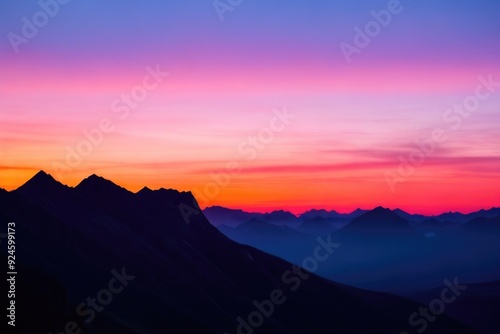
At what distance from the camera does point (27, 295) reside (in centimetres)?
16512

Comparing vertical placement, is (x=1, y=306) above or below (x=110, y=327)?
above

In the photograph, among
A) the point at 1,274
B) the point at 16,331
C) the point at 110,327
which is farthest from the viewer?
the point at 110,327

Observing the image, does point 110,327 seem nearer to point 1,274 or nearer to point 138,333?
point 138,333

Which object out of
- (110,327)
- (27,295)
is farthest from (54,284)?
(110,327)

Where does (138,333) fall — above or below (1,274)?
below

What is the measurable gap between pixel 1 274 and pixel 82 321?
68.0 feet

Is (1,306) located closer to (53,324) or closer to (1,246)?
(53,324)

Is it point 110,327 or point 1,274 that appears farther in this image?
point 110,327

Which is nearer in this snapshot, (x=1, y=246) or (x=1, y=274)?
(x=1, y=274)

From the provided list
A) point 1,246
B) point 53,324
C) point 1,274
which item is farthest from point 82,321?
point 1,246

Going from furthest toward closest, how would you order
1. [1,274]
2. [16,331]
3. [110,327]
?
[110,327]
[1,274]
[16,331]

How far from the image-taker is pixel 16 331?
142m

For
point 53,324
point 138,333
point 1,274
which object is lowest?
point 138,333

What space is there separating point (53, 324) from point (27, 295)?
371 inches
